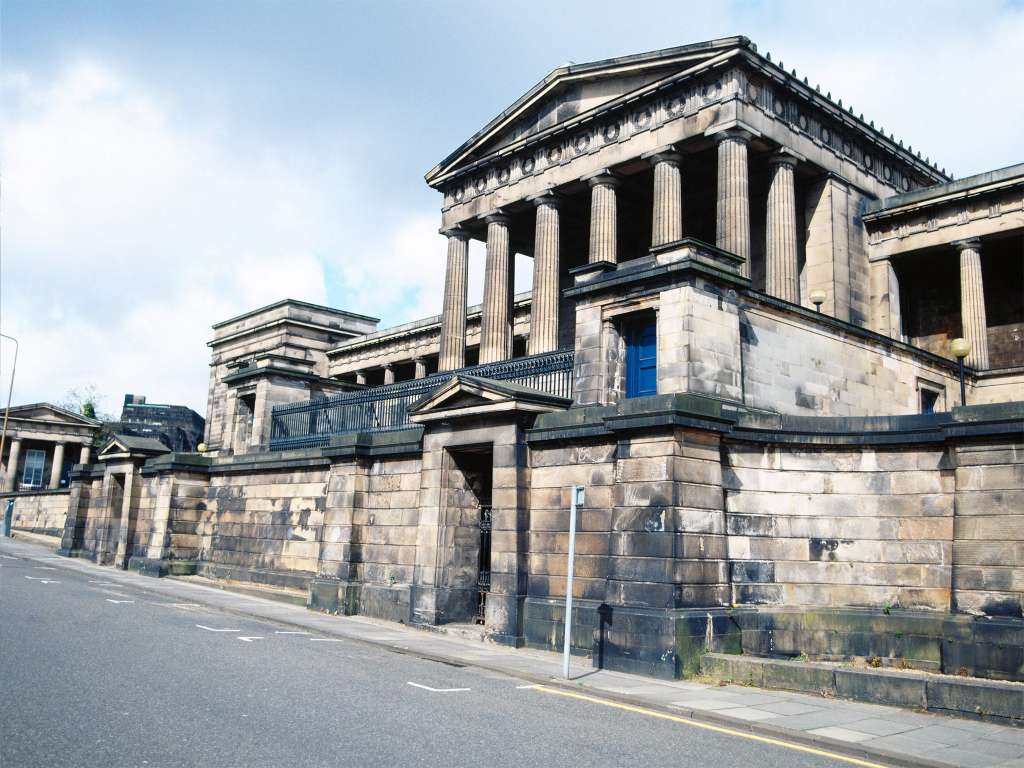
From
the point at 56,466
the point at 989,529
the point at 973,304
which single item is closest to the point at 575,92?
the point at 973,304

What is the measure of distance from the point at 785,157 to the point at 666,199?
429cm

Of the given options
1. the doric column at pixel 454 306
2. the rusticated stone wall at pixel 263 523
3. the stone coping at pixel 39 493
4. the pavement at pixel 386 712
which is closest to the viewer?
the pavement at pixel 386 712

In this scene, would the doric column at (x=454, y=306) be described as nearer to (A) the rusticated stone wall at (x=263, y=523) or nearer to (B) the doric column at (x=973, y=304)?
(A) the rusticated stone wall at (x=263, y=523)

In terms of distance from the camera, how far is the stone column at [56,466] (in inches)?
2908

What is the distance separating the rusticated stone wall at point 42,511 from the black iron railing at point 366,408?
2267 centimetres

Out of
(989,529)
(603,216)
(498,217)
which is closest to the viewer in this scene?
(989,529)

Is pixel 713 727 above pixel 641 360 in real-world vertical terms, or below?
below

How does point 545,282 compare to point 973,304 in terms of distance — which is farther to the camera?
point 545,282

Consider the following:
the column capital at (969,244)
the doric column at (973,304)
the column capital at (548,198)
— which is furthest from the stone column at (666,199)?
the doric column at (973,304)

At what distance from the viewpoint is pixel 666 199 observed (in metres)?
30.7

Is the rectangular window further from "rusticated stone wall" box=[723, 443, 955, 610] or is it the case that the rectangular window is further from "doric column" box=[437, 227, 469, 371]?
"rusticated stone wall" box=[723, 443, 955, 610]

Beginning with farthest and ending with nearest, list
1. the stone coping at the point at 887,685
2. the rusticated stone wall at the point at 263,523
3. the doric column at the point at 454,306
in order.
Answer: the doric column at the point at 454,306, the rusticated stone wall at the point at 263,523, the stone coping at the point at 887,685

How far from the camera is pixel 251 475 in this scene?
24.1 meters

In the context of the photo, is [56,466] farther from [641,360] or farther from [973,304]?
[973,304]
